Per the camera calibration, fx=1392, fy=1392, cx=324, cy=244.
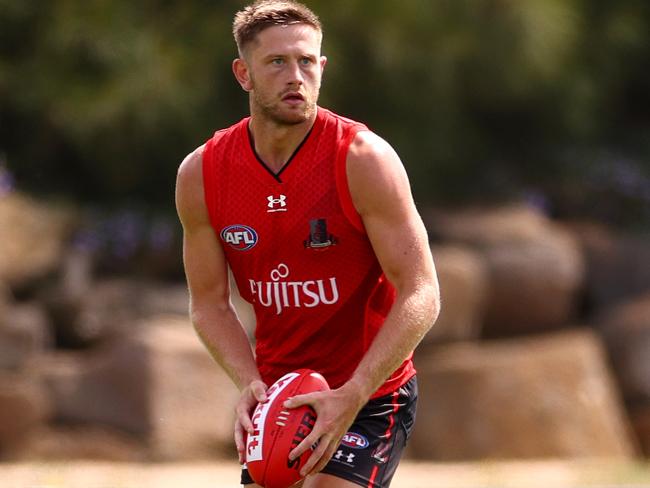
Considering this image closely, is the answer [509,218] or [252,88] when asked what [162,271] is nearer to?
[509,218]

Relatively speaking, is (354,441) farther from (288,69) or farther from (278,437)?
(288,69)

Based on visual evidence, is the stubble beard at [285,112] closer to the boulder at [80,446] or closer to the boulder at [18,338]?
the boulder at [80,446]

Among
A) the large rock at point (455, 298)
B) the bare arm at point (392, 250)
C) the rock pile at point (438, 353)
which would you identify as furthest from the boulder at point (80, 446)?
the bare arm at point (392, 250)

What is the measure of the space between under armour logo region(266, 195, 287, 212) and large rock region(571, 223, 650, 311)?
1080 centimetres

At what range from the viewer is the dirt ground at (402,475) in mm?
8266

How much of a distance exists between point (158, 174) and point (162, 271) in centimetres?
100

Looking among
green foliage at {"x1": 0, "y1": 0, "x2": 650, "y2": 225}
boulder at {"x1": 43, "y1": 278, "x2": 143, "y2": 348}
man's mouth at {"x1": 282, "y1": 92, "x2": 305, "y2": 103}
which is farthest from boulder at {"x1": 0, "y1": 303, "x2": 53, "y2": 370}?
man's mouth at {"x1": 282, "y1": 92, "x2": 305, "y2": 103}

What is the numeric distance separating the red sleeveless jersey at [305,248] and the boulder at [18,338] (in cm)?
730

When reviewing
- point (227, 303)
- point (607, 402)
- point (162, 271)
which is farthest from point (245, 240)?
point (162, 271)

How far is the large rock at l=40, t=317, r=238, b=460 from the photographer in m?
11.0

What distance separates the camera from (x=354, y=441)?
441 cm

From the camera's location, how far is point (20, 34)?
13.3m

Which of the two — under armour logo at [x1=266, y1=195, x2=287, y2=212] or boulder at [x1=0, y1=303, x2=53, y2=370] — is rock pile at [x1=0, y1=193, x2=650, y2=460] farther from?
under armour logo at [x1=266, y1=195, x2=287, y2=212]

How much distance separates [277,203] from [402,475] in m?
5.89
